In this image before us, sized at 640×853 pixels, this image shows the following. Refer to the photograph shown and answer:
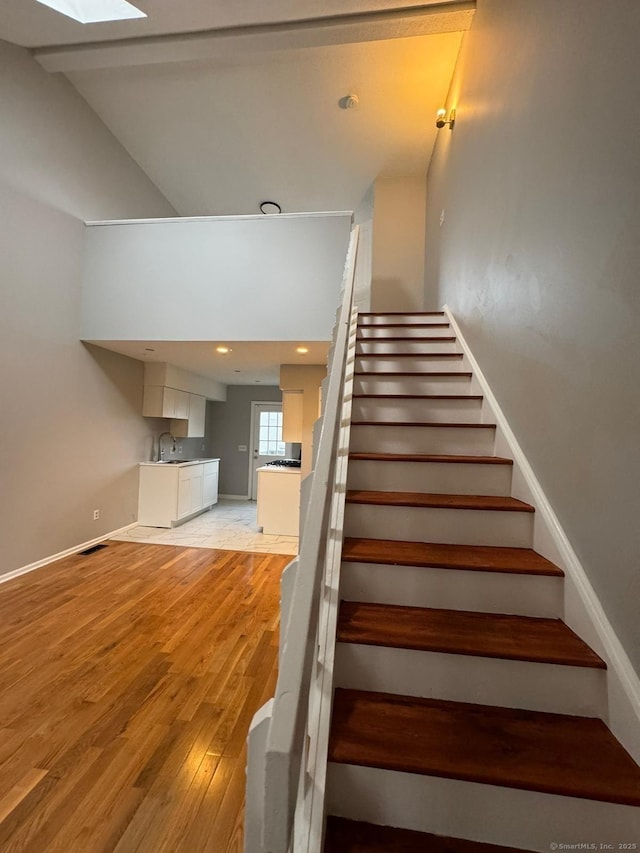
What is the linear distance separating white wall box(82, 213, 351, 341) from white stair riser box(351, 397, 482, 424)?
169cm

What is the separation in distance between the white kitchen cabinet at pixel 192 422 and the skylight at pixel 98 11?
4.02 meters

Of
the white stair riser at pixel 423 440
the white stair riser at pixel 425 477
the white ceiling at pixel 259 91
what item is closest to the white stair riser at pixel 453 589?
the white stair riser at pixel 425 477

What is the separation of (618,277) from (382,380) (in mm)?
1537

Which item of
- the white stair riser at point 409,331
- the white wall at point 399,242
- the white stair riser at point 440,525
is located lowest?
the white stair riser at point 440,525

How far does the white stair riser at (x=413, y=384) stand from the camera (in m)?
2.54

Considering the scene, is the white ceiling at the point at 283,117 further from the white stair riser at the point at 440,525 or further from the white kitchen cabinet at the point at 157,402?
the white stair riser at the point at 440,525

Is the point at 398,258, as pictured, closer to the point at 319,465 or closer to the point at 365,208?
the point at 365,208

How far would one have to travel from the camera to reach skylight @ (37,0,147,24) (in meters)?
2.97

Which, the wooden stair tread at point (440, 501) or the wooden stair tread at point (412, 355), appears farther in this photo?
the wooden stair tread at point (412, 355)

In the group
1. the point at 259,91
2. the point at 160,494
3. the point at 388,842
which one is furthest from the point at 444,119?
the point at 160,494

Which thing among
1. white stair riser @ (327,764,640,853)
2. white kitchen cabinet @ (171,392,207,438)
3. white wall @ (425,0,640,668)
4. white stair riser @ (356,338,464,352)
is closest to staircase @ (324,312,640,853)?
white stair riser @ (327,764,640,853)

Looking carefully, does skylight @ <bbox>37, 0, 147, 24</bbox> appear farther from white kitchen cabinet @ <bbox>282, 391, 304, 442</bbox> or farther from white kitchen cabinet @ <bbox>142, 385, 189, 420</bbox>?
white kitchen cabinet @ <bbox>282, 391, 304, 442</bbox>

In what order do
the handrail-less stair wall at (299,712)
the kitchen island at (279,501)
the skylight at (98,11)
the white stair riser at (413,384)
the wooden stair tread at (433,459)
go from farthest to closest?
→ 1. the kitchen island at (279,501)
2. the skylight at (98,11)
3. the white stair riser at (413,384)
4. the wooden stair tread at (433,459)
5. the handrail-less stair wall at (299,712)

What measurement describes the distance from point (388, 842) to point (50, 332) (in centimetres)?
435
